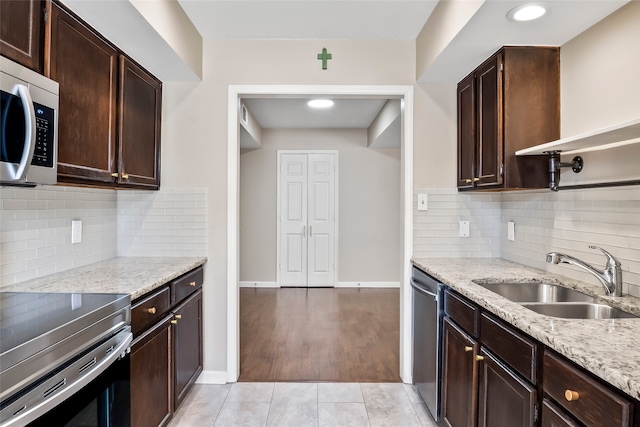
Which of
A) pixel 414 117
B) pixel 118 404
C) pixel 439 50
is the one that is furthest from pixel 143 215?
pixel 439 50

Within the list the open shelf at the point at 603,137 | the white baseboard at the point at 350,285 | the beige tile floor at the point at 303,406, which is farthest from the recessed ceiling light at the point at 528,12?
the white baseboard at the point at 350,285

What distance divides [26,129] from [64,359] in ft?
2.43

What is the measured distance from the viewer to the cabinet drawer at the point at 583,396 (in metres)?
0.84

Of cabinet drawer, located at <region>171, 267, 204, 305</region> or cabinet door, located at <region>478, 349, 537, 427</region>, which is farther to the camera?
cabinet drawer, located at <region>171, 267, 204, 305</region>

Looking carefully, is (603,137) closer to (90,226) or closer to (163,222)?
(163,222)

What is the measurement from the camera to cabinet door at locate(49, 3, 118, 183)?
5.07 ft

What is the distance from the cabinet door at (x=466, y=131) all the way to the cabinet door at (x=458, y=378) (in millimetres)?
998

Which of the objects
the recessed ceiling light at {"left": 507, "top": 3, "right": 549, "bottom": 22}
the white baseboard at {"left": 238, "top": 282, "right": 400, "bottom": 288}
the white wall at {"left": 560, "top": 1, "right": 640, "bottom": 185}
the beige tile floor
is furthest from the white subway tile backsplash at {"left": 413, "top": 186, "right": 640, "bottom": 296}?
the white baseboard at {"left": 238, "top": 282, "right": 400, "bottom": 288}

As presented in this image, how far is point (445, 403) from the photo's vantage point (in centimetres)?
194

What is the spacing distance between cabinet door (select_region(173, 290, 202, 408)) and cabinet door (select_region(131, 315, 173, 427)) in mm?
102

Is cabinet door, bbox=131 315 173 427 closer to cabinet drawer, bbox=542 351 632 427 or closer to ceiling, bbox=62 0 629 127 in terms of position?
ceiling, bbox=62 0 629 127

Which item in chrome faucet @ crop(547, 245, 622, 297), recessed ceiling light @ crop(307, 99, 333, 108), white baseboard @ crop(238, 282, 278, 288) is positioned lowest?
white baseboard @ crop(238, 282, 278, 288)

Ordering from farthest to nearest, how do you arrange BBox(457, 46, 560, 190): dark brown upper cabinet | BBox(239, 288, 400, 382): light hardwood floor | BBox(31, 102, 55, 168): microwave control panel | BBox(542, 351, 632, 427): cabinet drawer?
BBox(239, 288, 400, 382): light hardwood floor
BBox(457, 46, 560, 190): dark brown upper cabinet
BBox(31, 102, 55, 168): microwave control panel
BBox(542, 351, 632, 427): cabinet drawer

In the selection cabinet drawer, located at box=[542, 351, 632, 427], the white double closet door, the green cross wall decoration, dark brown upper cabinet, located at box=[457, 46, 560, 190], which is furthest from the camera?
the white double closet door
